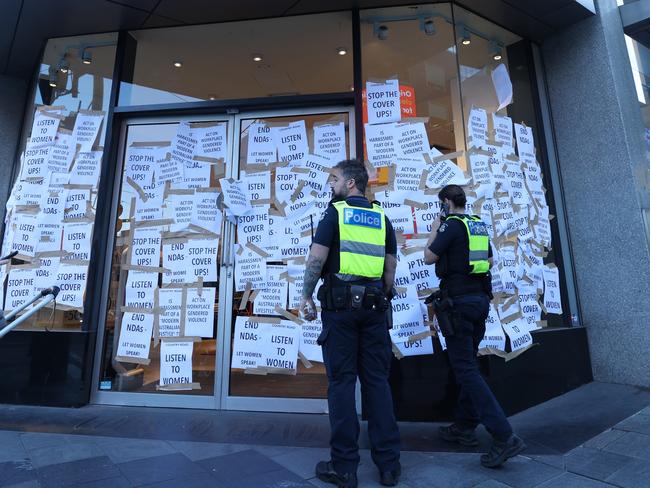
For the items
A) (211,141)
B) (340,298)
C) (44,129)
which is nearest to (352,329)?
(340,298)

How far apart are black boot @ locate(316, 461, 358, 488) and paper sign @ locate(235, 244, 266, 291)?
1968 millimetres

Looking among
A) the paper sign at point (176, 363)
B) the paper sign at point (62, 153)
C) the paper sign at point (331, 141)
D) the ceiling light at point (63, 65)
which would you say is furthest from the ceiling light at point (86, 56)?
the paper sign at point (176, 363)

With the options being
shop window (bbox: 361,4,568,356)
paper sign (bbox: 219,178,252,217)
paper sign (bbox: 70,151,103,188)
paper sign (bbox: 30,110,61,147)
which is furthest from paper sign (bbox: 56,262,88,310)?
shop window (bbox: 361,4,568,356)

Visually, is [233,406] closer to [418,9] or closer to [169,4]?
[169,4]

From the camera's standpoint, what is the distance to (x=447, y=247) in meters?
2.99

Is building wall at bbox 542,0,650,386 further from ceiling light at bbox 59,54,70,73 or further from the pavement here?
ceiling light at bbox 59,54,70,73

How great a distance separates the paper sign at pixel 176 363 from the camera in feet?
13.6

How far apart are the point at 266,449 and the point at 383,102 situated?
335 cm

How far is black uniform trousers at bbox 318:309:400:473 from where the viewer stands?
98.0 inches

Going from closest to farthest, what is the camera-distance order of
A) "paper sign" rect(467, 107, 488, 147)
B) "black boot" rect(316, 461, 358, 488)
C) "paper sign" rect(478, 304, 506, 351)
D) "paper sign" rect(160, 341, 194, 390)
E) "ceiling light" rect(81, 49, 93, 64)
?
"black boot" rect(316, 461, 358, 488) < "paper sign" rect(478, 304, 506, 351) < "paper sign" rect(160, 341, 194, 390) < "paper sign" rect(467, 107, 488, 147) < "ceiling light" rect(81, 49, 93, 64)

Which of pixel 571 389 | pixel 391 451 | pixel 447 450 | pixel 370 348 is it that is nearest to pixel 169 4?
pixel 370 348

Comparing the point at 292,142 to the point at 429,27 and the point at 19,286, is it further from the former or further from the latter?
the point at 19,286

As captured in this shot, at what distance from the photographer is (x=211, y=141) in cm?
461

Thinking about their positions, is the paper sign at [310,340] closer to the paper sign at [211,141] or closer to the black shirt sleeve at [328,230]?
the black shirt sleeve at [328,230]
